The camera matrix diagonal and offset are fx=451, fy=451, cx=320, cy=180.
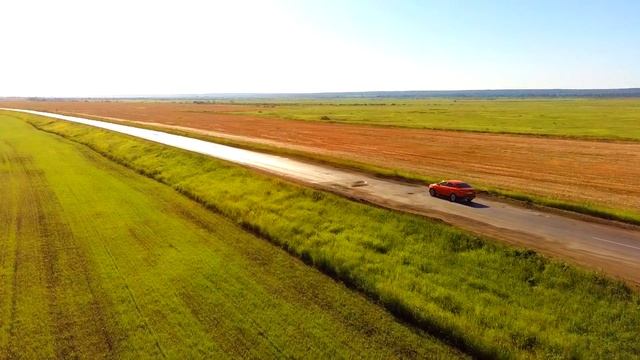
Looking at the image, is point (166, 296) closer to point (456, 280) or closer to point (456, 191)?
point (456, 280)

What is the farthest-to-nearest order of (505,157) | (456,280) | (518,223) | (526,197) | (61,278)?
(505,157) < (526,197) < (518,223) < (61,278) < (456,280)

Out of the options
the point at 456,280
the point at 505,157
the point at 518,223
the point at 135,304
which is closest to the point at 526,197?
the point at 518,223

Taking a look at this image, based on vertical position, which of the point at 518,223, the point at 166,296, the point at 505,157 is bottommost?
the point at 505,157

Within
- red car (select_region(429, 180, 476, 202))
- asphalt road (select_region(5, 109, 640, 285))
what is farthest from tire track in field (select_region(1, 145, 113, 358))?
red car (select_region(429, 180, 476, 202))

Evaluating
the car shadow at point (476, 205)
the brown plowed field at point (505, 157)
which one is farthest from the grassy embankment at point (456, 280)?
the brown plowed field at point (505, 157)

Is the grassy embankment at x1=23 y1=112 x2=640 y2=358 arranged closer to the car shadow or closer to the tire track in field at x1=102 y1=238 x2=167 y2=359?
the car shadow

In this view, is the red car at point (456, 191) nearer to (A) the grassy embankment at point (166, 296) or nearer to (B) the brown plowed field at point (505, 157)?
(B) the brown plowed field at point (505, 157)
